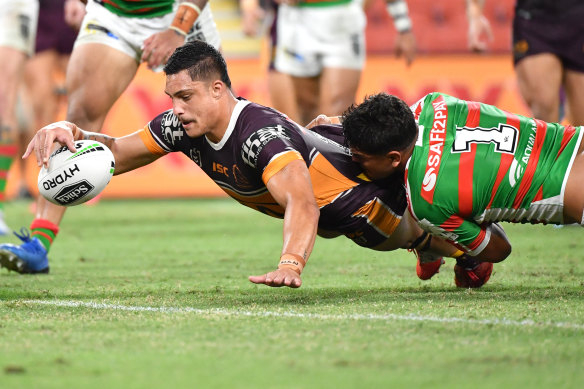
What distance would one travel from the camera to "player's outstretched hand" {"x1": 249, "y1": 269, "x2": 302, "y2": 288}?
370 cm

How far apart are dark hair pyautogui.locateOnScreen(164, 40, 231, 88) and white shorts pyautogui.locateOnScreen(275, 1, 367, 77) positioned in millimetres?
3775

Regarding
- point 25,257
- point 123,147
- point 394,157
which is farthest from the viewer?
point 25,257

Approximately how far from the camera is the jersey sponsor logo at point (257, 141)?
4184 mm

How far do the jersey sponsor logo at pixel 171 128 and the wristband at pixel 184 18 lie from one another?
1.10 metres

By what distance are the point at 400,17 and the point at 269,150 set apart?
4.59 meters

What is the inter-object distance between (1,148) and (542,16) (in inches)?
161

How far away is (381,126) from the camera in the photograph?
414 cm

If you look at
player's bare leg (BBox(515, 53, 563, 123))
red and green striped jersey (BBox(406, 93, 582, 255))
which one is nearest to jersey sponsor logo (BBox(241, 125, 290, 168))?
red and green striped jersey (BBox(406, 93, 582, 255))

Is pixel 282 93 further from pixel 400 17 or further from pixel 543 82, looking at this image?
pixel 543 82

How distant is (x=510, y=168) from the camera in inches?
161

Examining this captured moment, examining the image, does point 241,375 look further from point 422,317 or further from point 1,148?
point 1,148

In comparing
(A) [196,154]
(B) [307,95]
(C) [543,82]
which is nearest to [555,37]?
(C) [543,82]

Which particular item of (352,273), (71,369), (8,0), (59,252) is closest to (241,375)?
(71,369)

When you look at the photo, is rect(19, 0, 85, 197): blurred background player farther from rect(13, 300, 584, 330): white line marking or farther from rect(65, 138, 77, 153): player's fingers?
rect(13, 300, 584, 330): white line marking
